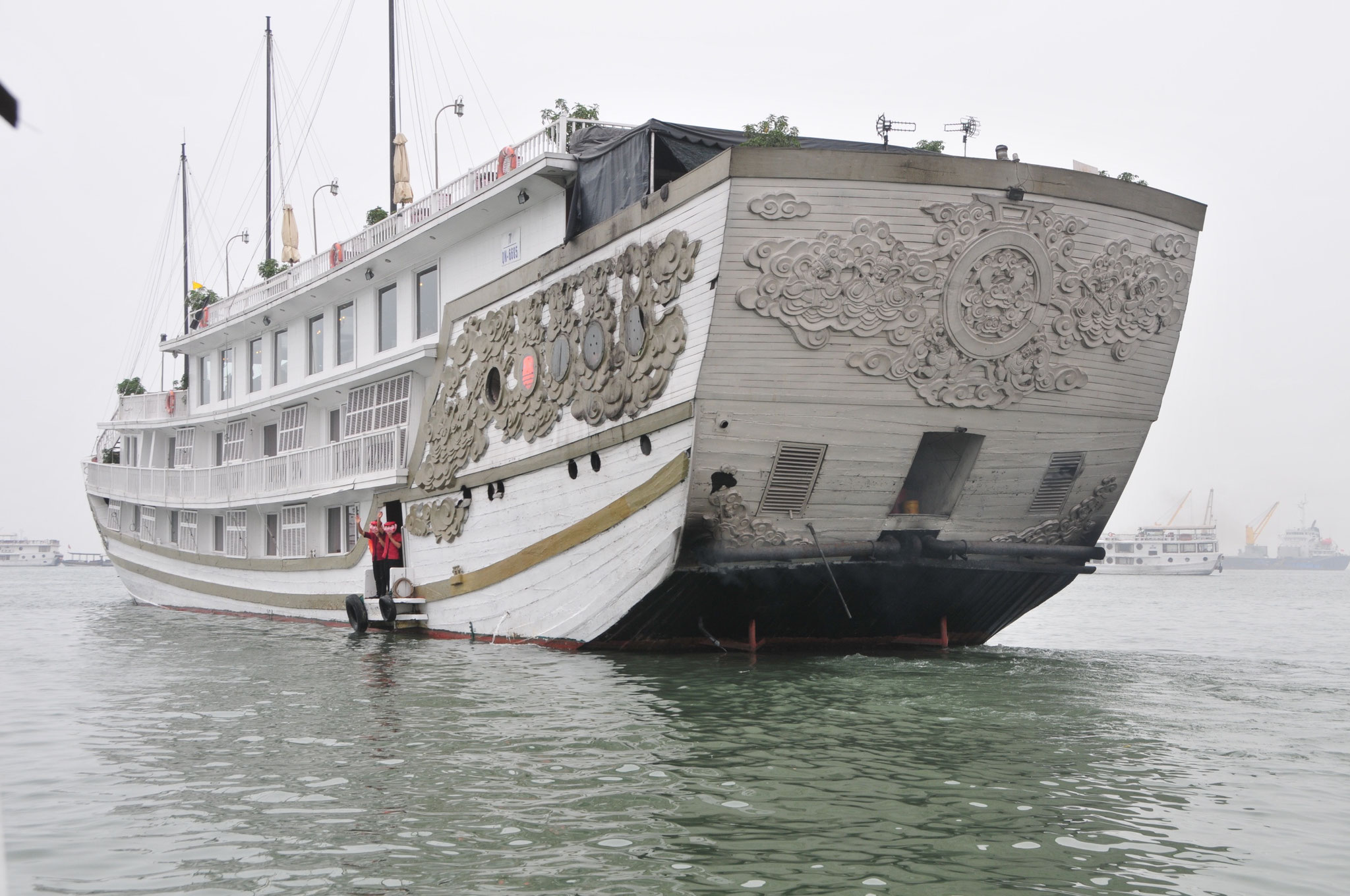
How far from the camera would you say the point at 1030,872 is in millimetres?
5324

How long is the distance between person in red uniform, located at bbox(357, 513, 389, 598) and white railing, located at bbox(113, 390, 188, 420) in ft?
38.2

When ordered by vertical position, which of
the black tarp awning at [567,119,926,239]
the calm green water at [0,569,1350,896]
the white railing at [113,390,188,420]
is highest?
the black tarp awning at [567,119,926,239]

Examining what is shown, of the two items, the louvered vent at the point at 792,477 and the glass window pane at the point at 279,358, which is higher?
the glass window pane at the point at 279,358

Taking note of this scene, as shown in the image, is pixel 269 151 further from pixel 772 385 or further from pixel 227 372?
pixel 772 385

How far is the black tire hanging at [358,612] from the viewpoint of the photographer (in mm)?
18188

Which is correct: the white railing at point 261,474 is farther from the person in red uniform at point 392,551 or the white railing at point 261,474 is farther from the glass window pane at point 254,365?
the glass window pane at point 254,365

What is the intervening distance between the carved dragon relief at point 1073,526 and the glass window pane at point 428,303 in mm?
8843

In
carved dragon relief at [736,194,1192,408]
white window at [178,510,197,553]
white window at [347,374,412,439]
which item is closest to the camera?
carved dragon relief at [736,194,1192,408]

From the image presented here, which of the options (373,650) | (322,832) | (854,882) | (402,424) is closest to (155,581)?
(402,424)

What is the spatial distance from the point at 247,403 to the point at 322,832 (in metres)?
19.6

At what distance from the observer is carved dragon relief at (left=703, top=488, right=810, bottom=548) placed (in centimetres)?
1238

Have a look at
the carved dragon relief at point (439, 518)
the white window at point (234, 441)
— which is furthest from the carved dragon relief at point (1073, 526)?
the white window at point (234, 441)

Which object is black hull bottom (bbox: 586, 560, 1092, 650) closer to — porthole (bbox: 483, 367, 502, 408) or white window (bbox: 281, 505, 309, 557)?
porthole (bbox: 483, 367, 502, 408)

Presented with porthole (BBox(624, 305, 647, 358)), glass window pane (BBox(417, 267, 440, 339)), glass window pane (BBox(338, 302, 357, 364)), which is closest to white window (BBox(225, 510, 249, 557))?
glass window pane (BBox(338, 302, 357, 364))
